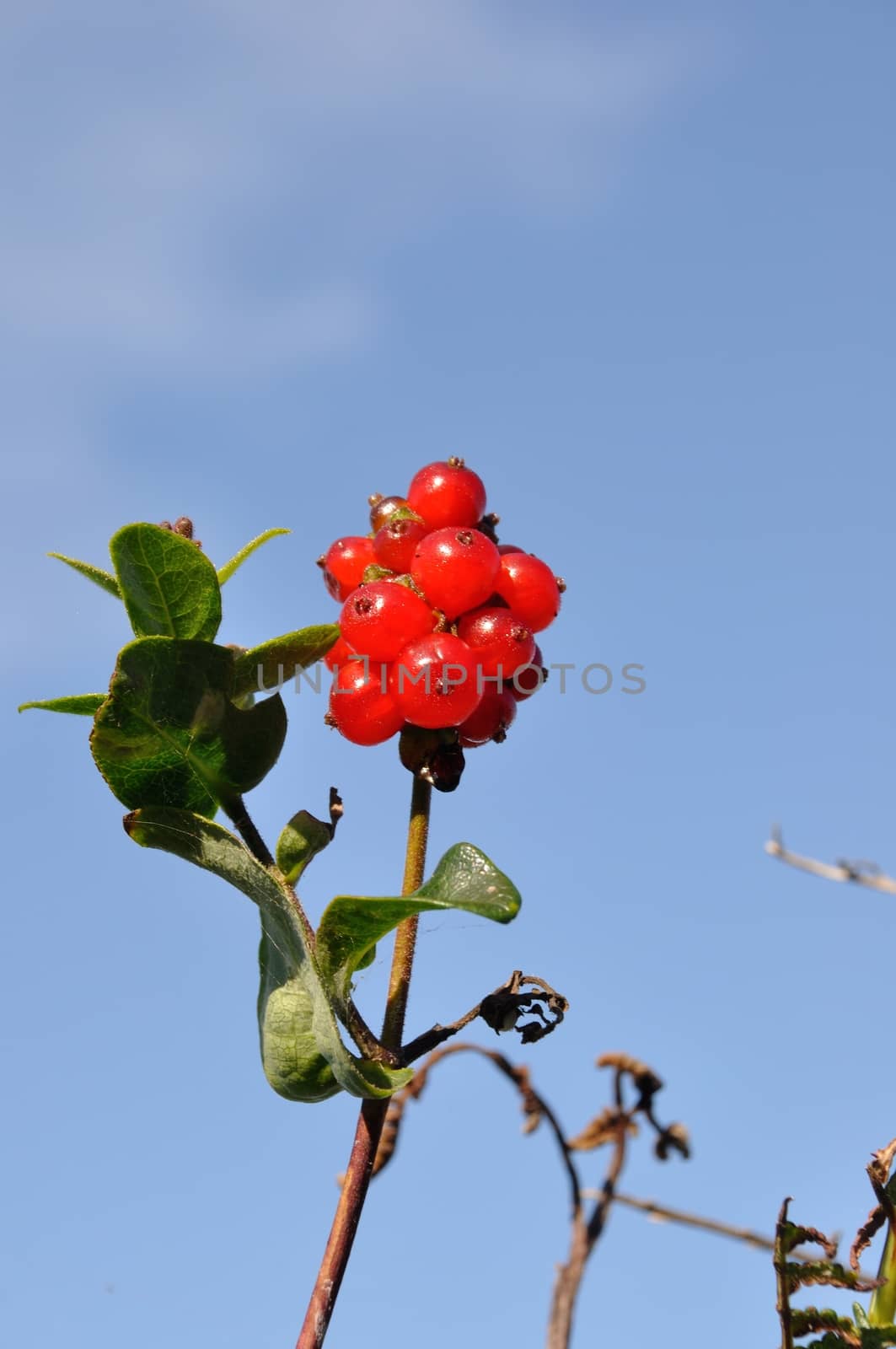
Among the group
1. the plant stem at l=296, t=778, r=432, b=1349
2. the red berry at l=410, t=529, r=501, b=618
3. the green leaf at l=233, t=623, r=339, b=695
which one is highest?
the red berry at l=410, t=529, r=501, b=618

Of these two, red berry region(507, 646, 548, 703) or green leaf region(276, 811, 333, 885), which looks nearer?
green leaf region(276, 811, 333, 885)

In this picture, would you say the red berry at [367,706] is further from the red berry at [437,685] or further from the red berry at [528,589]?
the red berry at [528,589]

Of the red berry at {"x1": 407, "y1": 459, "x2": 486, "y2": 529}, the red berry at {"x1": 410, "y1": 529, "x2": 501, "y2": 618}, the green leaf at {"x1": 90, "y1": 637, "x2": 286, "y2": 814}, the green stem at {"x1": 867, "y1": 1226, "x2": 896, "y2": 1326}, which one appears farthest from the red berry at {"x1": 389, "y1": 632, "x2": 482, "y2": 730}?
the green stem at {"x1": 867, "y1": 1226, "x2": 896, "y2": 1326}

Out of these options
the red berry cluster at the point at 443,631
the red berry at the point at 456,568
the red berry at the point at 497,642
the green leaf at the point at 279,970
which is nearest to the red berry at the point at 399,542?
the red berry cluster at the point at 443,631

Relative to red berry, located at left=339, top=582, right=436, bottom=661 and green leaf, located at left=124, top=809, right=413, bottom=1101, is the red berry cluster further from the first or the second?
green leaf, located at left=124, top=809, right=413, bottom=1101

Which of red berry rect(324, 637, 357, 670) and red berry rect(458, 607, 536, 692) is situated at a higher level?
red berry rect(458, 607, 536, 692)

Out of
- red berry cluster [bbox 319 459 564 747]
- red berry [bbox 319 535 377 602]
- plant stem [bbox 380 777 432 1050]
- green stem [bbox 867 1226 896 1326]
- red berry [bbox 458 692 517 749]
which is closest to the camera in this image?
plant stem [bbox 380 777 432 1050]
